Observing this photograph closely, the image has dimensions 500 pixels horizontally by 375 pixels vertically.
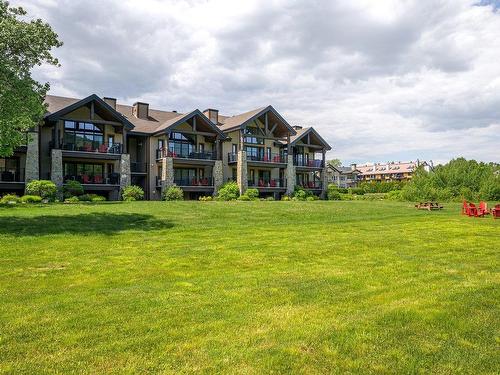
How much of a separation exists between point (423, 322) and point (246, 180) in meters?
34.7

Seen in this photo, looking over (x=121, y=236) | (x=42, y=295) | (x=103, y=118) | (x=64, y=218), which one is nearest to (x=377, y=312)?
(x=42, y=295)

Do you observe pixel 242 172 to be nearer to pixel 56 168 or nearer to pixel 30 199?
pixel 56 168

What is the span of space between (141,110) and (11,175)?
15.0 meters

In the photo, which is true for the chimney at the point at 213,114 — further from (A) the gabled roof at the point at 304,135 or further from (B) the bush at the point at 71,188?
(B) the bush at the point at 71,188

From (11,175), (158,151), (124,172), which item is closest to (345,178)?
(158,151)

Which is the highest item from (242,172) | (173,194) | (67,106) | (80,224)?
(67,106)

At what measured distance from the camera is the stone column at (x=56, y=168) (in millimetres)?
31594

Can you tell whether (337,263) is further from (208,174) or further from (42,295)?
(208,174)

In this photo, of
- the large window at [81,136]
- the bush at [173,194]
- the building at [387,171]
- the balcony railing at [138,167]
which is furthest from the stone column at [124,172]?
the building at [387,171]

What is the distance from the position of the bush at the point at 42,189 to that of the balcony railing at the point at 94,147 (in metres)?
5.33

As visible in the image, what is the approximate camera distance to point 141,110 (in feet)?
138

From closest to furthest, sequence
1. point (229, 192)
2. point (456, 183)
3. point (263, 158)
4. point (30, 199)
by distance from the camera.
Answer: point (30, 199), point (229, 192), point (456, 183), point (263, 158)

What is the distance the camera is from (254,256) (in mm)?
10219

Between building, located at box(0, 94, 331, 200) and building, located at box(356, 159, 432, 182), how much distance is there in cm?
9411
